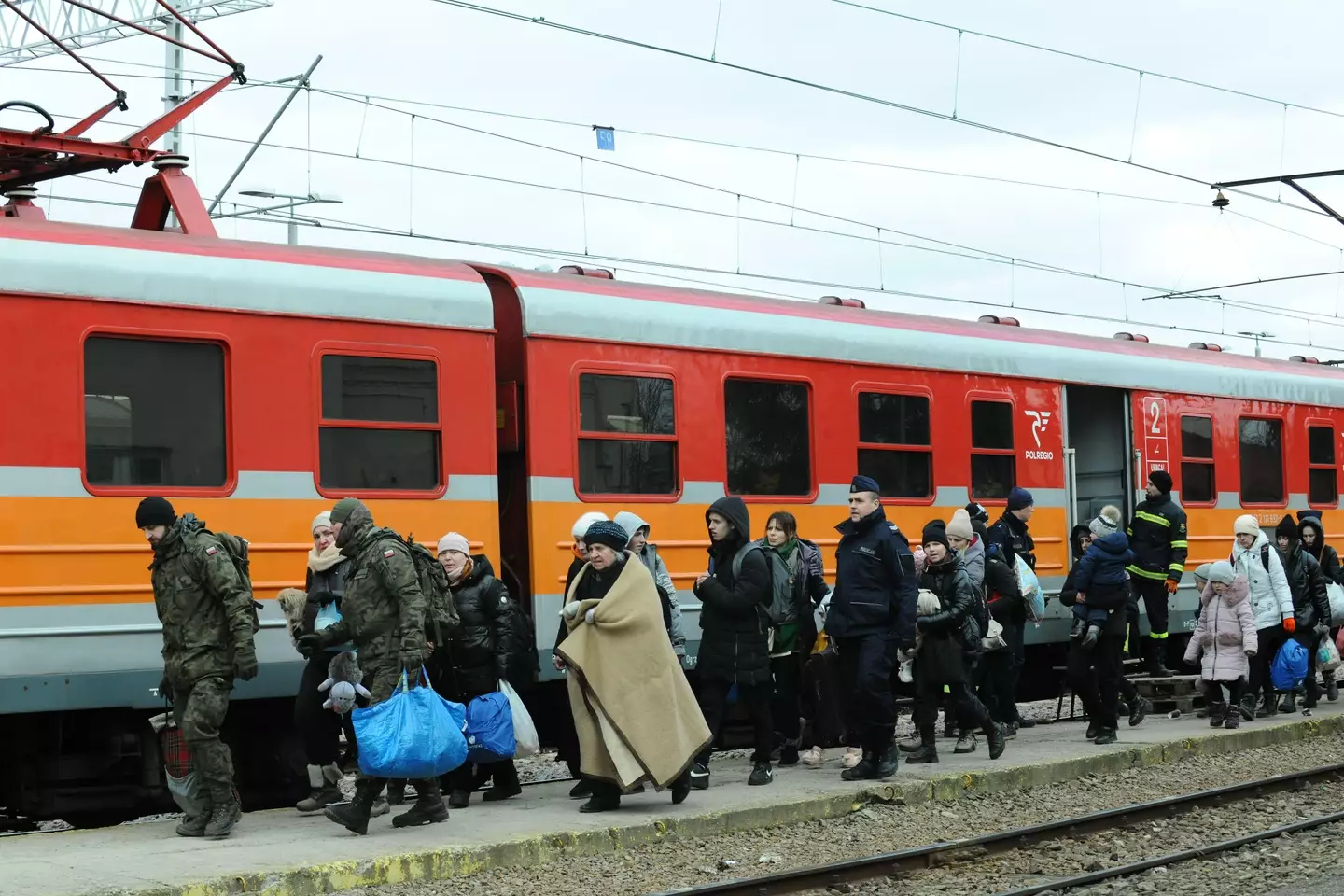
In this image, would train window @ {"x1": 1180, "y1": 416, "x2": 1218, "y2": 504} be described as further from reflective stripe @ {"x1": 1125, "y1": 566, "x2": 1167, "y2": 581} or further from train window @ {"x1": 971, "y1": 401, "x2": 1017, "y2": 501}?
train window @ {"x1": 971, "y1": 401, "x2": 1017, "y2": 501}

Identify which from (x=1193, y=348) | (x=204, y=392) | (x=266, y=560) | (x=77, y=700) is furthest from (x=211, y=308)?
(x=1193, y=348)

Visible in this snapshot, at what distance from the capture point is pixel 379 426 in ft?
35.5

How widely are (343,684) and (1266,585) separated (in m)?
8.16

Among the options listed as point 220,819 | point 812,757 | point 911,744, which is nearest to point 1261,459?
point 911,744

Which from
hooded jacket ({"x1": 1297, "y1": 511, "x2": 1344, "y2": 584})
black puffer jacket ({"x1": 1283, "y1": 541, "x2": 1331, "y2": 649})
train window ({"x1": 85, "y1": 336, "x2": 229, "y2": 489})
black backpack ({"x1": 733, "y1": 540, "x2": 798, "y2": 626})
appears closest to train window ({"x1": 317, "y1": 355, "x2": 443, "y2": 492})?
train window ({"x1": 85, "y1": 336, "x2": 229, "y2": 489})

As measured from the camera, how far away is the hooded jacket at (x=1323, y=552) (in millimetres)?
15438

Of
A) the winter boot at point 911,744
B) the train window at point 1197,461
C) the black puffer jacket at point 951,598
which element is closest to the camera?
the black puffer jacket at point 951,598

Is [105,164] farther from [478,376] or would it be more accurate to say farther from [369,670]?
[369,670]

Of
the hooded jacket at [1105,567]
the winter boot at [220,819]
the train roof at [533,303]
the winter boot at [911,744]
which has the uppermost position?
the train roof at [533,303]

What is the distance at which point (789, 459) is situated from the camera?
13.2 metres

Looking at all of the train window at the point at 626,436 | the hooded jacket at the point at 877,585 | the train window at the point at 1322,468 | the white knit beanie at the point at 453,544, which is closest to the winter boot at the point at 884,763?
the hooded jacket at the point at 877,585

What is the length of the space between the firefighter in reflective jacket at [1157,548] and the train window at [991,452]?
121cm

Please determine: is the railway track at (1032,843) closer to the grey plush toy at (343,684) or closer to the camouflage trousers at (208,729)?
the grey plush toy at (343,684)

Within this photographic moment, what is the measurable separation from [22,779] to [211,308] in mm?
2813
